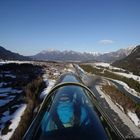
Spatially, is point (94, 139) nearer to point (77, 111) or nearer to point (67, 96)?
point (77, 111)

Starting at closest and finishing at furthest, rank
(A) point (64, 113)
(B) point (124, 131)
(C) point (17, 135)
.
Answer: (A) point (64, 113)
(B) point (124, 131)
(C) point (17, 135)

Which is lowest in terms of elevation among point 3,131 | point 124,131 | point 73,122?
point 3,131

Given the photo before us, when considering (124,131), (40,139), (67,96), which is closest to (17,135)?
(124,131)

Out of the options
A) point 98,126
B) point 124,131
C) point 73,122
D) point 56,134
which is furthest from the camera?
point 124,131

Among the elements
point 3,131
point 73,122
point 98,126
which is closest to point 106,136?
point 98,126

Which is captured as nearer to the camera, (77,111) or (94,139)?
(94,139)

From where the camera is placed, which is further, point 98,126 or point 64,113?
point 64,113

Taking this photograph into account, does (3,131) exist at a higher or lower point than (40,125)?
lower

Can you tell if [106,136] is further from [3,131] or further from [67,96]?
[3,131]

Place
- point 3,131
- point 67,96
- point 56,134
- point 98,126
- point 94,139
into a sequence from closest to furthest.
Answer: point 94,139 → point 56,134 → point 98,126 → point 67,96 → point 3,131

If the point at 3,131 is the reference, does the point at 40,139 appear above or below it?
above
